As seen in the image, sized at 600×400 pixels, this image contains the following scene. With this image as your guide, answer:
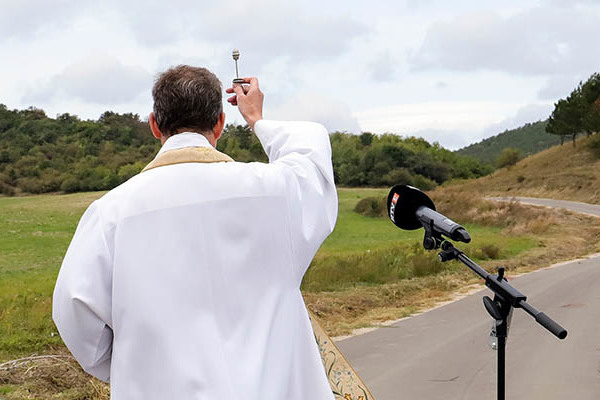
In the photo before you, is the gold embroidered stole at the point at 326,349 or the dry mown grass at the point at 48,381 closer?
the gold embroidered stole at the point at 326,349

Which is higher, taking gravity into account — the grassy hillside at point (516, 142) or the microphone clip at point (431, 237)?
the microphone clip at point (431, 237)

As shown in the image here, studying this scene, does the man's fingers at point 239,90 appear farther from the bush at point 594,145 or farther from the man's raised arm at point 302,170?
the bush at point 594,145

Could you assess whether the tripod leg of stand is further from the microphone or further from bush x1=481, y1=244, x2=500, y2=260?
bush x1=481, y1=244, x2=500, y2=260

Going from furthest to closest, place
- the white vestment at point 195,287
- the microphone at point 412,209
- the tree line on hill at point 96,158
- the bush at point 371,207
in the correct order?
the tree line on hill at point 96,158 < the bush at point 371,207 < the microphone at point 412,209 < the white vestment at point 195,287

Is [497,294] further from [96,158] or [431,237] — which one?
[96,158]

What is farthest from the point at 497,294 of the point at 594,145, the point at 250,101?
the point at 594,145

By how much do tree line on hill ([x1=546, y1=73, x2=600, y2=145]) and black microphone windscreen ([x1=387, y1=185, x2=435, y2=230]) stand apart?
70086 millimetres

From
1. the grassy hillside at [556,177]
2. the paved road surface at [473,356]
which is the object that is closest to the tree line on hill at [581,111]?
the grassy hillside at [556,177]

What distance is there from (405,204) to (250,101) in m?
0.73

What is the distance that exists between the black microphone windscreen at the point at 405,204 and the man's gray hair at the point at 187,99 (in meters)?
0.84

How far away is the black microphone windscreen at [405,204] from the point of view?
114 inches

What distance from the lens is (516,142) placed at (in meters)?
155

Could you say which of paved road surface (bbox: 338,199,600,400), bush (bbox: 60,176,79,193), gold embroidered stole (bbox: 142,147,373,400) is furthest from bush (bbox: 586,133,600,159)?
gold embroidered stole (bbox: 142,147,373,400)

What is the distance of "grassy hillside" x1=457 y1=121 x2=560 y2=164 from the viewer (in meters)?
148
